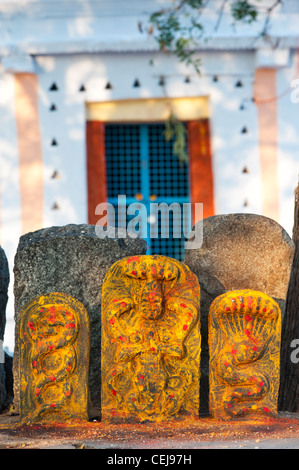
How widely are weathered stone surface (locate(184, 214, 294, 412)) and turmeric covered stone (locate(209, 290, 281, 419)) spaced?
505 millimetres

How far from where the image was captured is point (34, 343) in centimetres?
423

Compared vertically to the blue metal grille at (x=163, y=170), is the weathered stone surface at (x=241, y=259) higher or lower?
lower

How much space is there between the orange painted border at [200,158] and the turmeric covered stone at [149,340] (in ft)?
16.4

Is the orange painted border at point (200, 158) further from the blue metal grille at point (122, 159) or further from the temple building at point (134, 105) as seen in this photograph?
the blue metal grille at point (122, 159)

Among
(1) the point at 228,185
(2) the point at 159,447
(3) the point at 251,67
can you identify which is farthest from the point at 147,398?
(3) the point at 251,67

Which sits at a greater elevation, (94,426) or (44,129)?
(44,129)

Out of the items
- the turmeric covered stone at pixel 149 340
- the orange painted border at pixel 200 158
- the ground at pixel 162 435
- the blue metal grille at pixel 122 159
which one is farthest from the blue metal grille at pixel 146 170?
the ground at pixel 162 435

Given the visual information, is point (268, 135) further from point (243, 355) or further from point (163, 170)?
point (243, 355)

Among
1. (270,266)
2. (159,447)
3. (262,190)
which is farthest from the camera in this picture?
(262,190)

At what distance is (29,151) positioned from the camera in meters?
9.12

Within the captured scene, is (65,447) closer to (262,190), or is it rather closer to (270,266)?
(270,266)

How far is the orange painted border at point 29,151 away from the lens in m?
9.01

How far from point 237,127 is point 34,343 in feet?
17.6

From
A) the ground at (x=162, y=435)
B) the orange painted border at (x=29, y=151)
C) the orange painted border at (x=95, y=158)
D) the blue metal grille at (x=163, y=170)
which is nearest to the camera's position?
the ground at (x=162, y=435)
